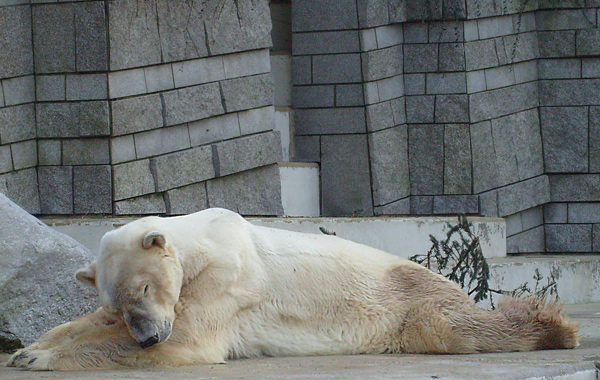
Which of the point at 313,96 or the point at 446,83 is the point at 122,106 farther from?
the point at 446,83

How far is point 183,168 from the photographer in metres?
6.76

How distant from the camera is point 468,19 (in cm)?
876

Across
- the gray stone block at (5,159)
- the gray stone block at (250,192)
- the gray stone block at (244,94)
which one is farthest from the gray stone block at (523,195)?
the gray stone block at (5,159)

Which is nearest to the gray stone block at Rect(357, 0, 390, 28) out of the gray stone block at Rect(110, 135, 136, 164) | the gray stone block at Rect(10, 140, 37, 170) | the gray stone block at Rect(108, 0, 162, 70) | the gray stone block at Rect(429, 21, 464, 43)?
the gray stone block at Rect(429, 21, 464, 43)

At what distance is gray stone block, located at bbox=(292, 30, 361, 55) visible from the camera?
8.42 m

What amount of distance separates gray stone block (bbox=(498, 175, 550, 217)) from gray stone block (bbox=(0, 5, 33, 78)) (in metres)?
4.66

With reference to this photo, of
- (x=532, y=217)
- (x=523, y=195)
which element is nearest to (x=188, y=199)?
(x=523, y=195)

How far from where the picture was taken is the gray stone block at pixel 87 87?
618 cm

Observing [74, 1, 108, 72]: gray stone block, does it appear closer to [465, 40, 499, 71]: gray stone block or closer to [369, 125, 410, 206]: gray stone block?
[369, 125, 410, 206]: gray stone block

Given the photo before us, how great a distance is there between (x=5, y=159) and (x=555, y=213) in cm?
590

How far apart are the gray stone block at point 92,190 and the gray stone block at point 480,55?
385 centimetres

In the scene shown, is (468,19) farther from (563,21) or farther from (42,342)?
(42,342)

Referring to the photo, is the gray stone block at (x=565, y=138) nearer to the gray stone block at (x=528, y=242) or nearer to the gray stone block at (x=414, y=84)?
the gray stone block at (x=528, y=242)

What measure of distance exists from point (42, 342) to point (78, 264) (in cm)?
75
